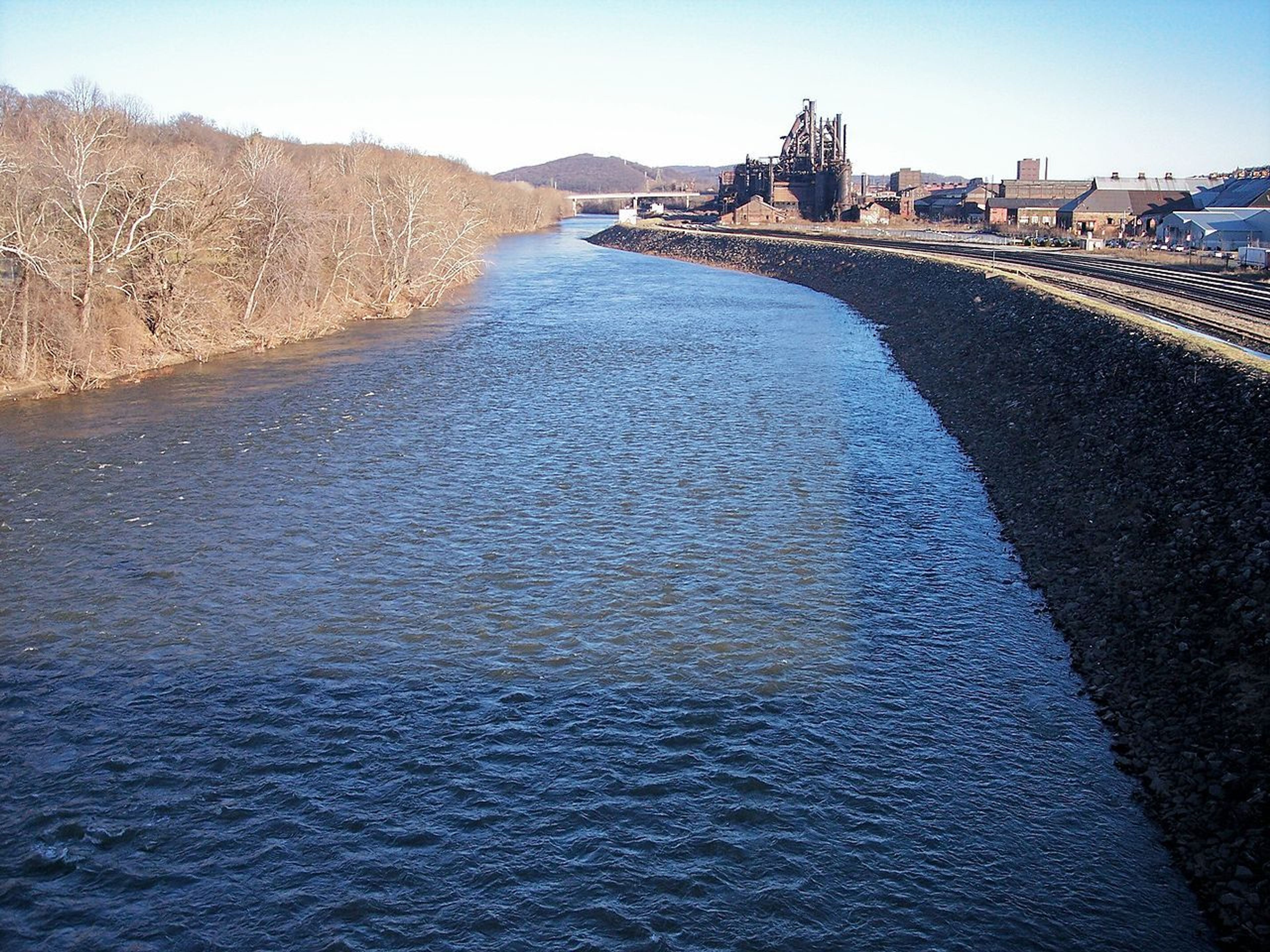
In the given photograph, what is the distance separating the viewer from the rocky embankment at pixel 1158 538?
9570mm

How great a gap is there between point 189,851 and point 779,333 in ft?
119

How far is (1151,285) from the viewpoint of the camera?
36.9 meters

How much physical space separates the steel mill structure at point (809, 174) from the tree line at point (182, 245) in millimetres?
58609

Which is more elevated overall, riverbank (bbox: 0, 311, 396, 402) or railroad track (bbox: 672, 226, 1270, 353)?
railroad track (bbox: 672, 226, 1270, 353)

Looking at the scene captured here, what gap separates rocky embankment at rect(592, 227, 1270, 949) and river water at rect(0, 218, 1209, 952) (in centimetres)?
46

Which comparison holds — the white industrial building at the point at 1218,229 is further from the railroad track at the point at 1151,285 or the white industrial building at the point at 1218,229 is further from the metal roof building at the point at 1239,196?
the railroad track at the point at 1151,285

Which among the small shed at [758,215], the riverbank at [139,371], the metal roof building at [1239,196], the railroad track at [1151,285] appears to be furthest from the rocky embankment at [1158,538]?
the small shed at [758,215]

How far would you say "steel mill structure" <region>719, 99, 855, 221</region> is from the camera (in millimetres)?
104938

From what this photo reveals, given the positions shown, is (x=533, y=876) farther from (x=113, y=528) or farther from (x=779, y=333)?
(x=779, y=333)

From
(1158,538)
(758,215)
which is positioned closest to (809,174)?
(758,215)

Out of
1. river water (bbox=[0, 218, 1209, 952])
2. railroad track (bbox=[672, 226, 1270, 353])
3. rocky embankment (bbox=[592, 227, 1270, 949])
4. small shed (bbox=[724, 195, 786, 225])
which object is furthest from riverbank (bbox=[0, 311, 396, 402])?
small shed (bbox=[724, 195, 786, 225])

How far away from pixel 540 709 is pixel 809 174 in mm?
106855

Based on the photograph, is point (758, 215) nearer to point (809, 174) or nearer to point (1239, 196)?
point (809, 174)

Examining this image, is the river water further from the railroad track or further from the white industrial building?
the white industrial building
